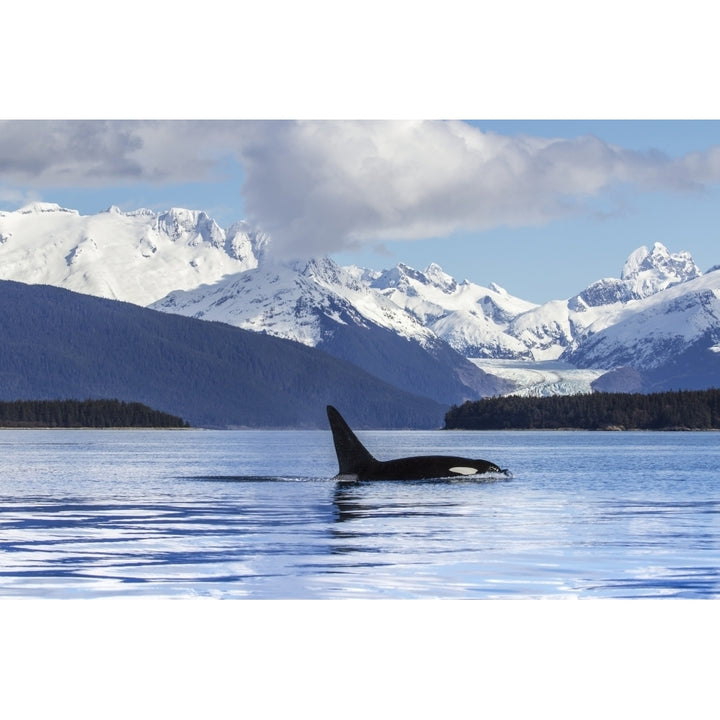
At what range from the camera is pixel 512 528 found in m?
51.9

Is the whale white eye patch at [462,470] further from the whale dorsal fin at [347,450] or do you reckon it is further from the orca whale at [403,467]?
the whale dorsal fin at [347,450]

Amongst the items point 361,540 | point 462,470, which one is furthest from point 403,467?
point 361,540

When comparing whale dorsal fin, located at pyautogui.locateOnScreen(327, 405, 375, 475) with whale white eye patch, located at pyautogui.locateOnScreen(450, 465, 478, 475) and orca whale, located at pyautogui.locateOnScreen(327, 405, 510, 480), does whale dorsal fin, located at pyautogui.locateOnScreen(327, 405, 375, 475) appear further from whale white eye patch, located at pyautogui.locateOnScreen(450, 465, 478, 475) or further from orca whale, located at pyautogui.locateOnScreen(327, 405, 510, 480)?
whale white eye patch, located at pyautogui.locateOnScreen(450, 465, 478, 475)

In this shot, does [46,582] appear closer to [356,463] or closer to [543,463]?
[356,463]

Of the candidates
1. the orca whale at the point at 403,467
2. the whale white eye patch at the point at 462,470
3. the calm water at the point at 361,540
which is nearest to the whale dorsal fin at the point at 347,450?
the orca whale at the point at 403,467

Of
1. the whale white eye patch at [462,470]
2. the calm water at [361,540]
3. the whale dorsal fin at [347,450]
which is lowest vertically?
the calm water at [361,540]

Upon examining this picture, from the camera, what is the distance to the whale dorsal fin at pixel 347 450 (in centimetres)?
7950

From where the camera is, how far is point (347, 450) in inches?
3233

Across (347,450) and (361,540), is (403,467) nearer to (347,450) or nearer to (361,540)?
(347,450)

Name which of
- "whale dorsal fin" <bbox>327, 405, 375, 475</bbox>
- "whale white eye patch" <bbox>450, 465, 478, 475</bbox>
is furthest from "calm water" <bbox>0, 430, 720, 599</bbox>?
"whale dorsal fin" <bbox>327, 405, 375, 475</bbox>

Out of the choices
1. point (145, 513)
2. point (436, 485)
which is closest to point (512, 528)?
point (145, 513)

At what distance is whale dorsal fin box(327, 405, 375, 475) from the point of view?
79.5m

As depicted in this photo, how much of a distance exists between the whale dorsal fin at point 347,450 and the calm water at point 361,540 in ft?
5.56
